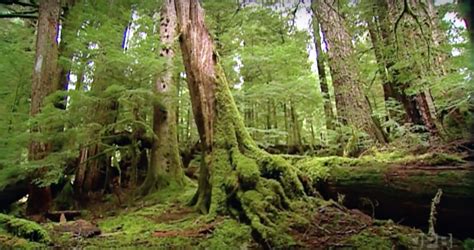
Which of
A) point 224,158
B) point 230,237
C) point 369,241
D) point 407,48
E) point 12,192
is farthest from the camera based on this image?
point 12,192

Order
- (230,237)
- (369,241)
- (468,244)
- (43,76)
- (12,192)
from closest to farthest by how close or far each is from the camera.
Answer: (468,244) → (369,241) → (230,237) → (43,76) → (12,192)

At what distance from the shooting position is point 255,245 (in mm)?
3316

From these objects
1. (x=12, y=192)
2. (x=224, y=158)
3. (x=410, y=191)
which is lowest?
(x=410, y=191)

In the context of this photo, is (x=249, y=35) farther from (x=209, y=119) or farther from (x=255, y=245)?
(x=255, y=245)

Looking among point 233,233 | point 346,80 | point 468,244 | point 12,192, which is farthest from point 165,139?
point 468,244

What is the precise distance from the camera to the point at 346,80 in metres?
6.14

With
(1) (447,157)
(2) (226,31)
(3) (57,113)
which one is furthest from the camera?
(2) (226,31)

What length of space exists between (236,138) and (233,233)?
5.23 feet

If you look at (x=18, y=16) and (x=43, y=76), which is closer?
(x=43, y=76)

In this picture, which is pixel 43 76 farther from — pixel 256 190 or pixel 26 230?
pixel 256 190

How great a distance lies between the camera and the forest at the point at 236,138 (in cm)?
326

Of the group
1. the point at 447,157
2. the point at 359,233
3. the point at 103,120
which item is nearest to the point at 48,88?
the point at 103,120

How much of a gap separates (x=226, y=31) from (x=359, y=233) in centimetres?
824

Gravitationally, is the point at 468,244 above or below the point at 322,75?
below
